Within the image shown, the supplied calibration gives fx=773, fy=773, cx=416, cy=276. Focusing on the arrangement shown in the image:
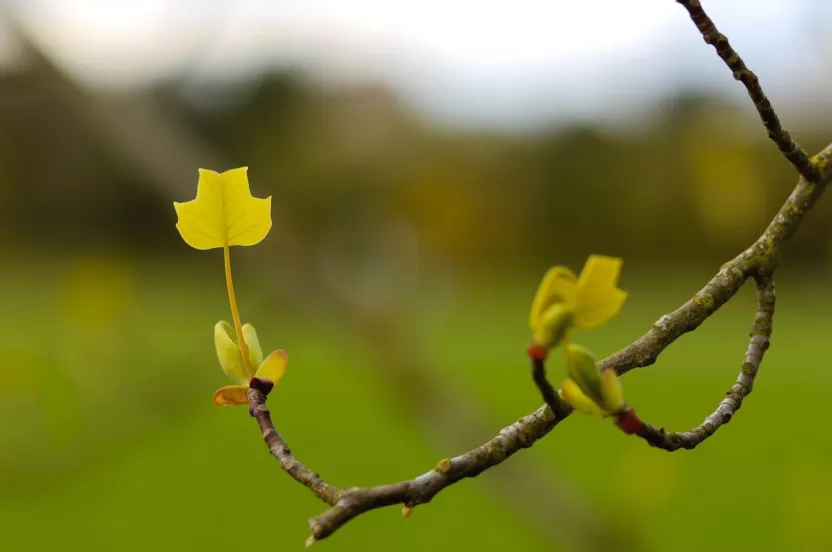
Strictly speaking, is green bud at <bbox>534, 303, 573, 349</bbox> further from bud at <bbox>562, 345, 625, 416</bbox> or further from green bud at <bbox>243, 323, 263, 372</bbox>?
green bud at <bbox>243, 323, 263, 372</bbox>

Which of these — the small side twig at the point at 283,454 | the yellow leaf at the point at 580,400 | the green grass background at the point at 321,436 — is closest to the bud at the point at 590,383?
the yellow leaf at the point at 580,400

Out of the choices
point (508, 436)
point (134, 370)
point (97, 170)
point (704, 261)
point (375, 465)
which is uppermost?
point (97, 170)

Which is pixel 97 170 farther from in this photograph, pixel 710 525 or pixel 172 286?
pixel 710 525

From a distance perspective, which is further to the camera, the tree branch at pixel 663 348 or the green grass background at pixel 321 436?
the green grass background at pixel 321 436

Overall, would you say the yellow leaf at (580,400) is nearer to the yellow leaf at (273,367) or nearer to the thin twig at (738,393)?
the thin twig at (738,393)

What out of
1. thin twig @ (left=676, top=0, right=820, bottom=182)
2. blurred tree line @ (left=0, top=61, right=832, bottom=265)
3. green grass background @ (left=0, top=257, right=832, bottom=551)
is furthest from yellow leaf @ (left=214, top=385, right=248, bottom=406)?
blurred tree line @ (left=0, top=61, right=832, bottom=265)

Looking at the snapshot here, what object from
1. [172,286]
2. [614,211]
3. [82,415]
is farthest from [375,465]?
[172,286]

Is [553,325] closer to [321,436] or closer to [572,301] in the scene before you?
[572,301]
